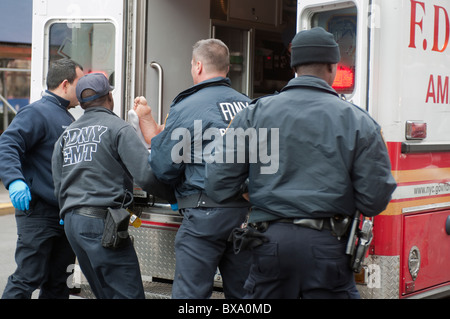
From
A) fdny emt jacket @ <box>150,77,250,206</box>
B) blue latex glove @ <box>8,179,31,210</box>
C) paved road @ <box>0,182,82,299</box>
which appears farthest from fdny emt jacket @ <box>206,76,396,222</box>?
paved road @ <box>0,182,82,299</box>

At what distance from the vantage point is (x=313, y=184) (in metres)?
3.00

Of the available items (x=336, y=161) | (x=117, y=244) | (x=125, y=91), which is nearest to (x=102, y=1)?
(x=125, y=91)

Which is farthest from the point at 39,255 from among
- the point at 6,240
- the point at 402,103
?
the point at 6,240

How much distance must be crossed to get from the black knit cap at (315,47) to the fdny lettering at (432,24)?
1102mm

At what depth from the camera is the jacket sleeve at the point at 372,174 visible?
9.82ft

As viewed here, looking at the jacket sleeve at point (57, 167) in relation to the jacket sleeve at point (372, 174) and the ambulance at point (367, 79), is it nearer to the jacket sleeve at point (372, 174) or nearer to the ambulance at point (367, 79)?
the ambulance at point (367, 79)

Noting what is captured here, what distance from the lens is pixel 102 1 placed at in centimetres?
516

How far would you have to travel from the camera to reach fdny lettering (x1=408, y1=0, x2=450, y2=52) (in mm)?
4082

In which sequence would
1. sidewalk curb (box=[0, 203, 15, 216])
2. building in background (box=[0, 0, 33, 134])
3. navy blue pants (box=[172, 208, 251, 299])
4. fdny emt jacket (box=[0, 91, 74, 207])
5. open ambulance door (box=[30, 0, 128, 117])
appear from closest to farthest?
navy blue pants (box=[172, 208, 251, 299]) < fdny emt jacket (box=[0, 91, 74, 207]) < open ambulance door (box=[30, 0, 128, 117]) < sidewalk curb (box=[0, 203, 15, 216]) < building in background (box=[0, 0, 33, 134])

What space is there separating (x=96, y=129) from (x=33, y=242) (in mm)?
980

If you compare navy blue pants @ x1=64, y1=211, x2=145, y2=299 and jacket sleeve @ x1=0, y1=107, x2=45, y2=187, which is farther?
jacket sleeve @ x1=0, y1=107, x2=45, y2=187

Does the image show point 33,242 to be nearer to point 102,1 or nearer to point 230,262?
point 230,262

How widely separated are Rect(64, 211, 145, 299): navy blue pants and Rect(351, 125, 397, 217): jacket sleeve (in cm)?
166
